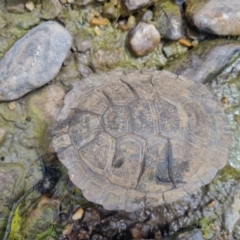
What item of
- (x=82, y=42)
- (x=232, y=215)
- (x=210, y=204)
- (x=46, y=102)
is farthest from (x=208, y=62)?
(x=46, y=102)

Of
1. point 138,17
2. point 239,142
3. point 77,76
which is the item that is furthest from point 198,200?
point 138,17

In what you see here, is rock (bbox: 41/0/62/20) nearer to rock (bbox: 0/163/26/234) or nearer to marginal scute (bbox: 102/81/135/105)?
marginal scute (bbox: 102/81/135/105)

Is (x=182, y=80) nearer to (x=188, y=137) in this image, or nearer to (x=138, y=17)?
(x=188, y=137)

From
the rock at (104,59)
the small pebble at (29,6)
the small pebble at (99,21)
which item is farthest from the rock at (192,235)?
the small pebble at (29,6)

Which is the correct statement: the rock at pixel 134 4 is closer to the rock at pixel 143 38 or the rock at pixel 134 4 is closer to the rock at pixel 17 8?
the rock at pixel 143 38

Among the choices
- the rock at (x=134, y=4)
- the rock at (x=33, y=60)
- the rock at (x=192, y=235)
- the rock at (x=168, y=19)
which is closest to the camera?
the rock at (x=192, y=235)

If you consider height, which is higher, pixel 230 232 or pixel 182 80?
pixel 182 80
